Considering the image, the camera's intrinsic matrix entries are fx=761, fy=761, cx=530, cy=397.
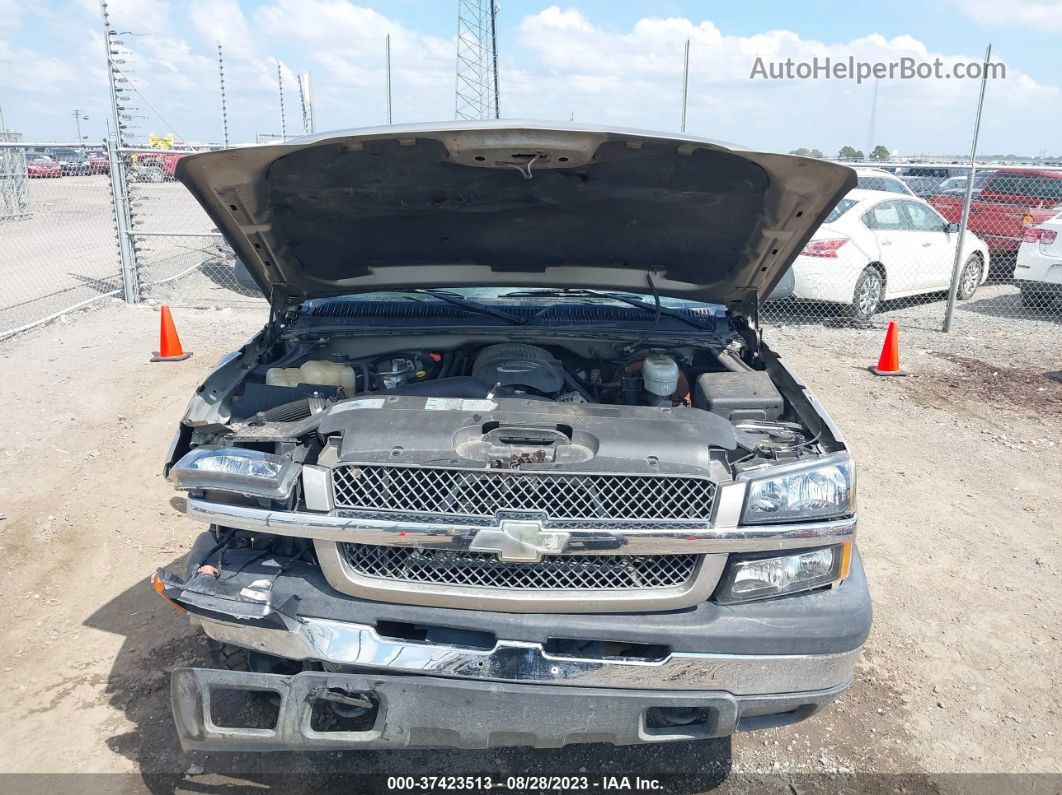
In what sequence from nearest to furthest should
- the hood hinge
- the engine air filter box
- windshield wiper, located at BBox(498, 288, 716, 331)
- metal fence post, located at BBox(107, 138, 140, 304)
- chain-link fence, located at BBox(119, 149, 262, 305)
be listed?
the engine air filter box < the hood hinge < windshield wiper, located at BBox(498, 288, 716, 331) < metal fence post, located at BBox(107, 138, 140, 304) < chain-link fence, located at BBox(119, 149, 262, 305)

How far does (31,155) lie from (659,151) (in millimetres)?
32603

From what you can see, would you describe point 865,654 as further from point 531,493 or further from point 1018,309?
point 1018,309

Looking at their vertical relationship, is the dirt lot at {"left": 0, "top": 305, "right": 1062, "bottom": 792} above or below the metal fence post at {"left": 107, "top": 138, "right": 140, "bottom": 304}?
below

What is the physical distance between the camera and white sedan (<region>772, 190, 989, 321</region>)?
29.3 feet

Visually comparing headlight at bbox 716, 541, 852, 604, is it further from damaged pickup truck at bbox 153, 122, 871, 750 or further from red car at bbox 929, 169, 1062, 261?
red car at bbox 929, 169, 1062, 261

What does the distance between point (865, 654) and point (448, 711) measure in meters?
2.13

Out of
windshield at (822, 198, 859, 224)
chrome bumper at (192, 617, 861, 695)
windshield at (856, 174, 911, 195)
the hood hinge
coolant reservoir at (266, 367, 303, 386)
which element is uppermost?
windshield at (856, 174, 911, 195)

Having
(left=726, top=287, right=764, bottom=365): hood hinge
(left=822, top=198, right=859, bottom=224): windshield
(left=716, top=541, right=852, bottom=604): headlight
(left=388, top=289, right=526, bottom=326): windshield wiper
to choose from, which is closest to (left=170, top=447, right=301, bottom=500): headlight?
(left=716, top=541, right=852, bottom=604): headlight

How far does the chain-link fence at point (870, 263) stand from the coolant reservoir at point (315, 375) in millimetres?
4457

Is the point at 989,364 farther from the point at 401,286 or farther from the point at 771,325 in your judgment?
the point at 401,286

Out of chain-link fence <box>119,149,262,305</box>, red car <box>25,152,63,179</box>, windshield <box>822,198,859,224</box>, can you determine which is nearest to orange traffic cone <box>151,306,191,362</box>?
chain-link fence <box>119,149,262,305</box>

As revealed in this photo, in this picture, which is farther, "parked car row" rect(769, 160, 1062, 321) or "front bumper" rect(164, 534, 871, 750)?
"parked car row" rect(769, 160, 1062, 321)

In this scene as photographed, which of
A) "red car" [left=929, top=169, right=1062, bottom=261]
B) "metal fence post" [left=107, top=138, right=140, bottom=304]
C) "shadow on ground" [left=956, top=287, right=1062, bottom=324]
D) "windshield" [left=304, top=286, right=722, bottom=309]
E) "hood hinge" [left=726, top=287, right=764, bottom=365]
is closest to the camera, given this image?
"hood hinge" [left=726, top=287, right=764, bottom=365]

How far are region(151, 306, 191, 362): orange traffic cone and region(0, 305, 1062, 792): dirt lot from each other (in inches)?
16.8
